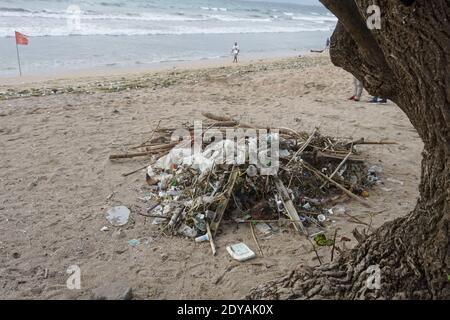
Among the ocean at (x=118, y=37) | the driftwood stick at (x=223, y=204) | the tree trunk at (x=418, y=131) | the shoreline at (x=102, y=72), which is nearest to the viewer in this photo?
the tree trunk at (x=418, y=131)

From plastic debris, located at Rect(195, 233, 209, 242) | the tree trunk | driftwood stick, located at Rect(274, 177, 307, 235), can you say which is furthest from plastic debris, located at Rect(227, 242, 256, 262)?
the tree trunk

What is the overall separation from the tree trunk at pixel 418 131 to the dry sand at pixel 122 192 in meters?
0.91

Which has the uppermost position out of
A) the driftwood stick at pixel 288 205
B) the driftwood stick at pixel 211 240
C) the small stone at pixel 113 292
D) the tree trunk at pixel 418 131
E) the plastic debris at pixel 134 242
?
the tree trunk at pixel 418 131

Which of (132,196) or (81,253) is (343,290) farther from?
(132,196)

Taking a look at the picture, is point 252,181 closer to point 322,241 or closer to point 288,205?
point 288,205

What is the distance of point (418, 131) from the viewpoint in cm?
198

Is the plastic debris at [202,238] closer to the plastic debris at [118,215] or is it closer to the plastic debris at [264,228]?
the plastic debris at [264,228]

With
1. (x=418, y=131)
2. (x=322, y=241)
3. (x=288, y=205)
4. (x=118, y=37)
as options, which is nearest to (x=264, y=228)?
(x=288, y=205)

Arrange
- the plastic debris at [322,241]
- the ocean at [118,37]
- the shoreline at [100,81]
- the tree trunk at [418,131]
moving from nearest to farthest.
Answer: the tree trunk at [418,131] < the plastic debris at [322,241] < the shoreline at [100,81] < the ocean at [118,37]

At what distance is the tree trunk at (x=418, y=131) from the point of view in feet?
5.44

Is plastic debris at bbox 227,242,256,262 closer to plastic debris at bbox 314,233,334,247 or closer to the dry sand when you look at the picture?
the dry sand

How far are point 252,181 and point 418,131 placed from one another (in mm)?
2134

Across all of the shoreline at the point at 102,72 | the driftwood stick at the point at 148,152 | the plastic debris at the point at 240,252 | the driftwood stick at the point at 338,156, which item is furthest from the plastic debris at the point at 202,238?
the shoreline at the point at 102,72

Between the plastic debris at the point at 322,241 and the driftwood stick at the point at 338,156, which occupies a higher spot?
the driftwood stick at the point at 338,156
